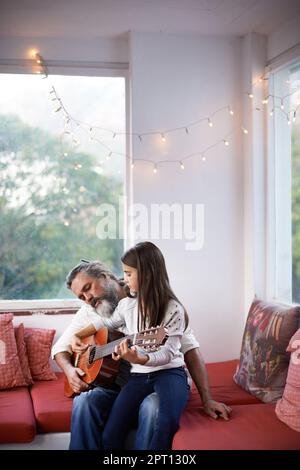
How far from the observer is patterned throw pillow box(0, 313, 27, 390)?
3115 millimetres

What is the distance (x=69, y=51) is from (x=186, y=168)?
949 mm

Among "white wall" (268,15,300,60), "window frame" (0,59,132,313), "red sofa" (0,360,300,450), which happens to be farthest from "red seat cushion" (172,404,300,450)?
"white wall" (268,15,300,60)

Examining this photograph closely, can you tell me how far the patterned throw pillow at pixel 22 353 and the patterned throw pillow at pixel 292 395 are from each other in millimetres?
1299

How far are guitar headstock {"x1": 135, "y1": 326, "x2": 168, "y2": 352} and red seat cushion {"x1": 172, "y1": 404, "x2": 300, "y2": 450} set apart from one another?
37 centimetres

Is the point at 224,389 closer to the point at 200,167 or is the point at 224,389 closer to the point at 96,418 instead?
the point at 96,418

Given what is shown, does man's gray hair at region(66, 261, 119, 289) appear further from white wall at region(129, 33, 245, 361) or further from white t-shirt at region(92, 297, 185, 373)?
white wall at region(129, 33, 245, 361)

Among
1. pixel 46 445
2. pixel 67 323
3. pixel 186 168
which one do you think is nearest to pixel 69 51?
pixel 186 168

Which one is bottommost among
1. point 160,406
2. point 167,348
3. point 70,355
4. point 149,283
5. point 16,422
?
point 16,422

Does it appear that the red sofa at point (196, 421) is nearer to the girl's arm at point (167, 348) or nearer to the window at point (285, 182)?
the girl's arm at point (167, 348)

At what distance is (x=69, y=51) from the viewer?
11.7 ft

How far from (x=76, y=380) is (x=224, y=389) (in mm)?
758

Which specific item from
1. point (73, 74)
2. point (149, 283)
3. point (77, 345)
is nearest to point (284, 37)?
point (73, 74)

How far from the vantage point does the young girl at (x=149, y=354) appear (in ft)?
7.99

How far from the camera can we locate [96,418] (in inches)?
101
